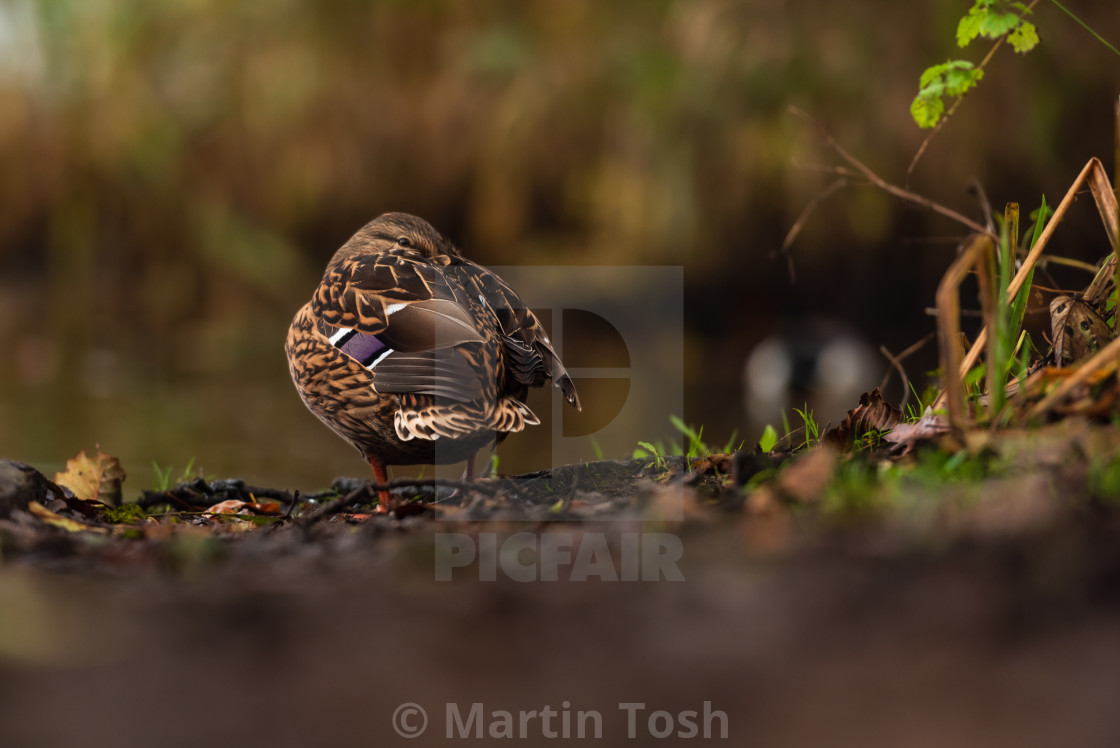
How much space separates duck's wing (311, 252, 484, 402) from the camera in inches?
102

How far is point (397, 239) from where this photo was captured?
350cm

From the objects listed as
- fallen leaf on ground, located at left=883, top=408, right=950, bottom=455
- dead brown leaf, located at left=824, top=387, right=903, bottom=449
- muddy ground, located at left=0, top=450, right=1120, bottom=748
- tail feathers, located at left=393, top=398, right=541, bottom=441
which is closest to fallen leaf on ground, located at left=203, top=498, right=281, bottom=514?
tail feathers, located at left=393, top=398, right=541, bottom=441

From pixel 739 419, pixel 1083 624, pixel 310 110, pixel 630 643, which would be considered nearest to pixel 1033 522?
pixel 1083 624

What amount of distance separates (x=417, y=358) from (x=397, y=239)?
1016mm

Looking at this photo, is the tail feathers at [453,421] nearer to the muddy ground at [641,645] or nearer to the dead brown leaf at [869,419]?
the dead brown leaf at [869,419]

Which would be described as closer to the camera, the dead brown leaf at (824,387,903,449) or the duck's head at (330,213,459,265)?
the dead brown leaf at (824,387,903,449)

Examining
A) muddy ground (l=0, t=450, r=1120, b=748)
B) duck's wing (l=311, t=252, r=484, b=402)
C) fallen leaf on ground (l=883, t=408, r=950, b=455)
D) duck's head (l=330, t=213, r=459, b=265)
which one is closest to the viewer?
muddy ground (l=0, t=450, r=1120, b=748)

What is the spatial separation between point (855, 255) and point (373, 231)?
6.11 m

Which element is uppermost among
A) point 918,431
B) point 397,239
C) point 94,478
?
point 397,239

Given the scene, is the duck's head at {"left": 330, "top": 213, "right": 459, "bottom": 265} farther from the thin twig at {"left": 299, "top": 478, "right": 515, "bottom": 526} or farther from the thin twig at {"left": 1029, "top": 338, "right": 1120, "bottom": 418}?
the thin twig at {"left": 1029, "top": 338, "right": 1120, "bottom": 418}

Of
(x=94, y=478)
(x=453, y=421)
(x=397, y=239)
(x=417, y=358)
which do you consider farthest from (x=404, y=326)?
(x=94, y=478)

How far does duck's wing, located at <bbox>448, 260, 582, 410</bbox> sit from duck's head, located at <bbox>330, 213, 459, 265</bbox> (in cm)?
38

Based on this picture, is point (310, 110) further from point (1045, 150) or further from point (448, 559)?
point (448, 559)

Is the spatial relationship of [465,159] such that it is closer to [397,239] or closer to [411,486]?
[397,239]
